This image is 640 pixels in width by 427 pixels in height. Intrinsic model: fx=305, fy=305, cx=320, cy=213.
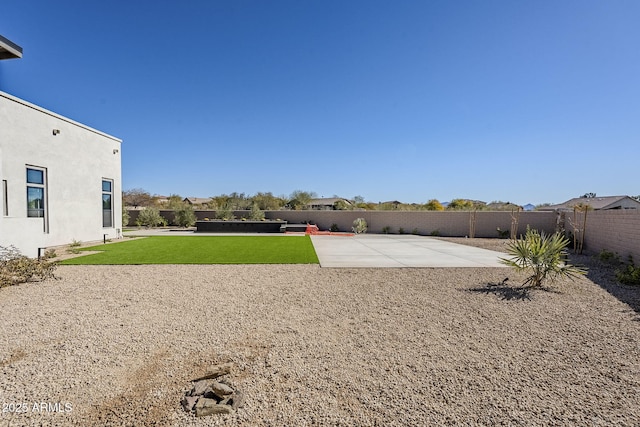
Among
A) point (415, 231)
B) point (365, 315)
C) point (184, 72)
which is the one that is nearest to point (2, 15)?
point (184, 72)

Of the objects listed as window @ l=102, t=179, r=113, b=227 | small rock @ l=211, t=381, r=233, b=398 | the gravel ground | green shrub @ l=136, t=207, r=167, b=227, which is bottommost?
the gravel ground

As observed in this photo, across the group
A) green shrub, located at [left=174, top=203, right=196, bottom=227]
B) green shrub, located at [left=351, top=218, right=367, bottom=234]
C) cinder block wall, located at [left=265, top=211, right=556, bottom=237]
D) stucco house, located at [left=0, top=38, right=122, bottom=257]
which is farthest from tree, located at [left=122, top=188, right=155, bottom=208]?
green shrub, located at [left=351, top=218, right=367, bottom=234]

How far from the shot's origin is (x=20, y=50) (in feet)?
23.2

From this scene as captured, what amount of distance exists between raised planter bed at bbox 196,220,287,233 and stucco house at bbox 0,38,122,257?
6731 mm

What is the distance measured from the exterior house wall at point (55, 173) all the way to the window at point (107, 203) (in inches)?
7.0

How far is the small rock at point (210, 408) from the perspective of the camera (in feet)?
7.93

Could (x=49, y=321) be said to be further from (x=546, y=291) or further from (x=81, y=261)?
(x=546, y=291)

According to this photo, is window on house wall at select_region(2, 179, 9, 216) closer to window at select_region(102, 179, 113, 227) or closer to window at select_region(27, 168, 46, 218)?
window at select_region(27, 168, 46, 218)

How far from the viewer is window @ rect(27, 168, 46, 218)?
10984 millimetres

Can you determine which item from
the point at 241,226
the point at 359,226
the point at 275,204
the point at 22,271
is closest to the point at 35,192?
the point at 22,271

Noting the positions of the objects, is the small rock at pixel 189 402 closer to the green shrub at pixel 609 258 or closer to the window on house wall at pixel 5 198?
the window on house wall at pixel 5 198

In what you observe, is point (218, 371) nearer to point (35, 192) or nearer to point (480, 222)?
point (35, 192)

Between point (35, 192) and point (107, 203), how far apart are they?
4188 mm

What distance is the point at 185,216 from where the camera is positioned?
27469 mm
